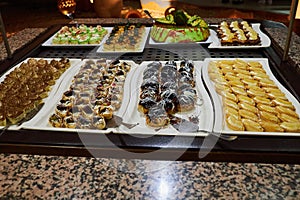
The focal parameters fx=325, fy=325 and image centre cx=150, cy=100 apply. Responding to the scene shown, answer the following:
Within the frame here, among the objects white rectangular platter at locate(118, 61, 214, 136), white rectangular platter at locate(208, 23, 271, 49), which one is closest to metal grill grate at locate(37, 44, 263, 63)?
white rectangular platter at locate(208, 23, 271, 49)

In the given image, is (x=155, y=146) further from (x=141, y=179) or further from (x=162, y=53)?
(x=162, y=53)

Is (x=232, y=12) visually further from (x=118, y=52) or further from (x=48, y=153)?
(x=48, y=153)

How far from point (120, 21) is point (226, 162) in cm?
129

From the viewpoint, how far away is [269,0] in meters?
4.21

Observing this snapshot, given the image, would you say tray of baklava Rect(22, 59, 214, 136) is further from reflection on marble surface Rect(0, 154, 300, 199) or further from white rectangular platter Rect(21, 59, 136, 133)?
reflection on marble surface Rect(0, 154, 300, 199)

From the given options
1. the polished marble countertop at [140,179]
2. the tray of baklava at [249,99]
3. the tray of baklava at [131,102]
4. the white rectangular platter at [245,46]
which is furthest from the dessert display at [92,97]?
the white rectangular platter at [245,46]

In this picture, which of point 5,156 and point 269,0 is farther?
point 269,0

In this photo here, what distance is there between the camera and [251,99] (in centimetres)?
94

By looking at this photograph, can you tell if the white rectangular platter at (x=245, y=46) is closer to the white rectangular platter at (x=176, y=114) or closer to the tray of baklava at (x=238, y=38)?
the tray of baklava at (x=238, y=38)

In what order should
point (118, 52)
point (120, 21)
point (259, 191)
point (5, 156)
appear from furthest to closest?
point (120, 21) < point (118, 52) < point (5, 156) < point (259, 191)

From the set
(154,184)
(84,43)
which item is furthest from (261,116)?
(84,43)

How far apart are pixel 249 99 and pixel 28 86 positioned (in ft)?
2.25

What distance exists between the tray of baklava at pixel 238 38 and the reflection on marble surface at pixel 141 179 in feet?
2.51

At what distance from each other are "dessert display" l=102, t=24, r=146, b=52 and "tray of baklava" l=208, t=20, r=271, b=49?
0.32m
